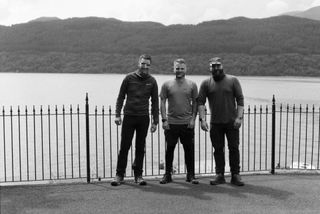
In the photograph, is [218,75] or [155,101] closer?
[218,75]

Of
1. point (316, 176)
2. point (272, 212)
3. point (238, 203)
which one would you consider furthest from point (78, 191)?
point (316, 176)

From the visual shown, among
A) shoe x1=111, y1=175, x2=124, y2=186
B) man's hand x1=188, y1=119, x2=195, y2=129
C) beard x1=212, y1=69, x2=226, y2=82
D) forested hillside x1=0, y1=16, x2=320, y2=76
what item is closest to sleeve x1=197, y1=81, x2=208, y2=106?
beard x1=212, y1=69, x2=226, y2=82

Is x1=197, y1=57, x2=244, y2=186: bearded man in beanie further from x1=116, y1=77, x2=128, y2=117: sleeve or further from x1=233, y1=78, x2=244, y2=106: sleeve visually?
x1=116, y1=77, x2=128, y2=117: sleeve

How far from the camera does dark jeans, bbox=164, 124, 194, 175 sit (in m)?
7.17

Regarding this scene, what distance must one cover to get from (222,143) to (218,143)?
113 millimetres

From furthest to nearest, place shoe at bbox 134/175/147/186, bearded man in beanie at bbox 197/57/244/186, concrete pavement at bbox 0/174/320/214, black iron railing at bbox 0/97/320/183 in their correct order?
1. black iron railing at bbox 0/97/320/183
2. shoe at bbox 134/175/147/186
3. bearded man in beanie at bbox 197/57/244/186
4. concrete pavement at bbox 0/174/320/214

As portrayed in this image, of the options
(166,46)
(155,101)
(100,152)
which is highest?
(166,46)

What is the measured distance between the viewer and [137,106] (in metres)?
7.04

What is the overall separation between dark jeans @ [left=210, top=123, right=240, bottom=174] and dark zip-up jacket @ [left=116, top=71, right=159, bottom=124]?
1.18m

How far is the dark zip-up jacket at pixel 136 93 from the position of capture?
6.99m

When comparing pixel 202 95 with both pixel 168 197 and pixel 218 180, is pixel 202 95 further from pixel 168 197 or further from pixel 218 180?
pixel 168 197

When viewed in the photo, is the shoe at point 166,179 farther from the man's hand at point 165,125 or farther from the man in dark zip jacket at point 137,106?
the man's hand at point 165,125

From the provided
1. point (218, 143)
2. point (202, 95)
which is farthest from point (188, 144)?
point (202, 95)

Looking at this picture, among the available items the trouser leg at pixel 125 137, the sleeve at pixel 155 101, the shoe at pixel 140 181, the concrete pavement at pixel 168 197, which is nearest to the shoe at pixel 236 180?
the concrete pavement at pixel 168 197
